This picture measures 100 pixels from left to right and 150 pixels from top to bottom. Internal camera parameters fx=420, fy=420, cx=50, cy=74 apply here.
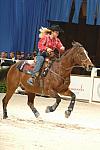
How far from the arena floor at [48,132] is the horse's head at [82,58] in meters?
1.17

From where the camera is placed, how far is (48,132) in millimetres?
6887

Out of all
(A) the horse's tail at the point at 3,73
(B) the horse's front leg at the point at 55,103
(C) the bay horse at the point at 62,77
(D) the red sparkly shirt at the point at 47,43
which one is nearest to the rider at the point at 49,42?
(D) the red sparkly shirt at the point at 47,43

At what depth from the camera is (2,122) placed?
25.6 feet

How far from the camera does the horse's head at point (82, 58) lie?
7762 mm

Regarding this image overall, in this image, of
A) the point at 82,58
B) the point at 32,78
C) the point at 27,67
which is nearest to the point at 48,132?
the point at 82,58

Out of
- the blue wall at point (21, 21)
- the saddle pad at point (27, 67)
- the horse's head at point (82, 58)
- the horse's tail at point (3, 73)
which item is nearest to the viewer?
the horse's head at point (82, 58)

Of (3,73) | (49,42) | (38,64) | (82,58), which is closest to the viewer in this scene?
(82,58)

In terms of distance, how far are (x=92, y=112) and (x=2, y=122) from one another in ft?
12.0

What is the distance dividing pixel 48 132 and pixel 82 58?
168cm

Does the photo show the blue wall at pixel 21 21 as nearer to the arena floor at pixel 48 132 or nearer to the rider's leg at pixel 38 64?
the arena floor at pixel 48 132

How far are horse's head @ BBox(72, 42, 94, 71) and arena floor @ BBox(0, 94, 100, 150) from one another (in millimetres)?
1167

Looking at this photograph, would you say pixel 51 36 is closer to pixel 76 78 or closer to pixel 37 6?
pixel 76 78

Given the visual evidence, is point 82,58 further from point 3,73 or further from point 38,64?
point 3,73

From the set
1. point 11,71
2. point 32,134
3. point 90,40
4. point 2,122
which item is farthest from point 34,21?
point 32,134
